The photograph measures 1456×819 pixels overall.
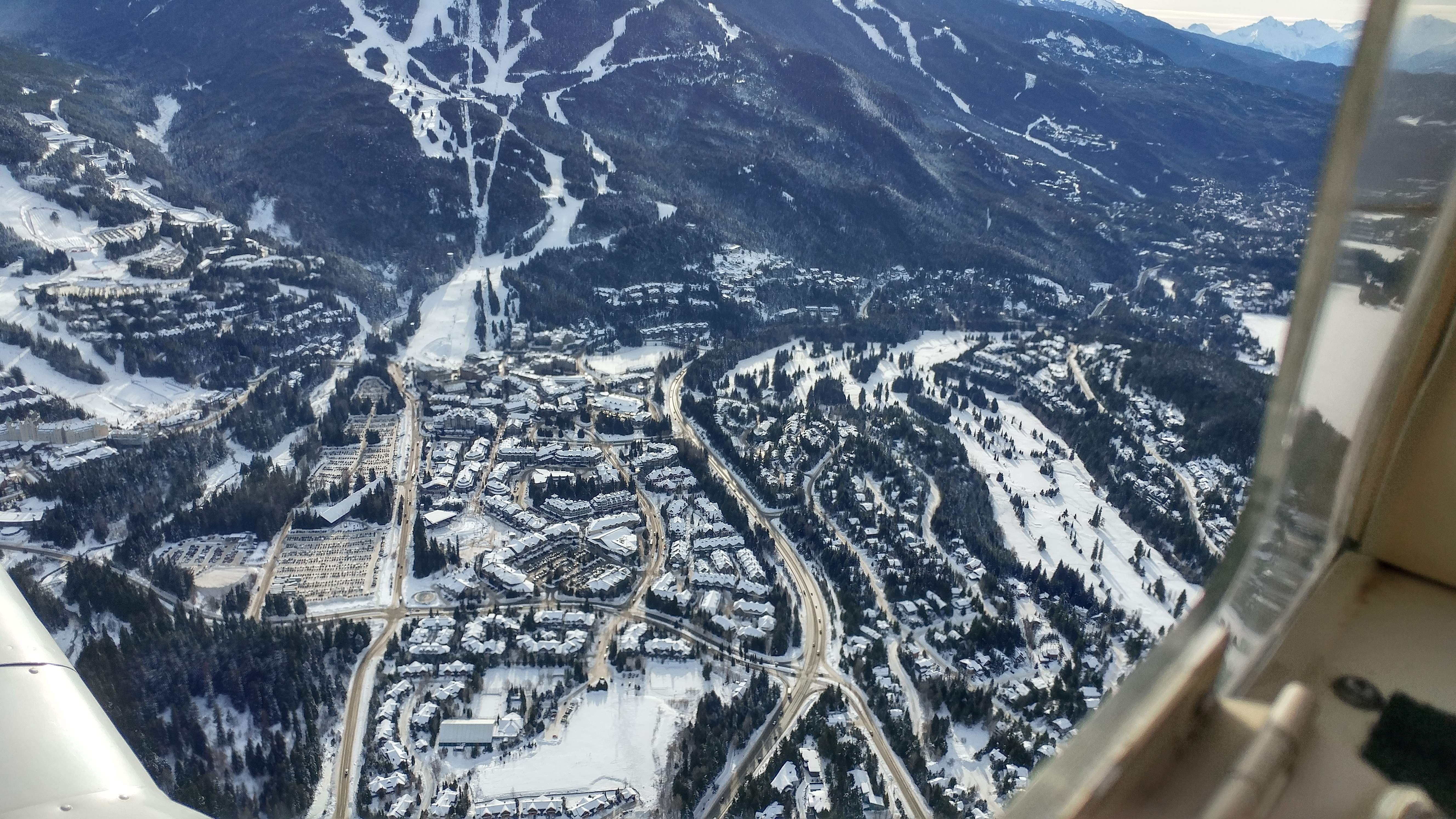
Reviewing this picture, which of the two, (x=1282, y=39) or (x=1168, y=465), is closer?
(x=1168, y=465)

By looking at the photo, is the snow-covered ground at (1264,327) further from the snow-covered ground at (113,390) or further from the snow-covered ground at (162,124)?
the snow-covered ground at (162,124)

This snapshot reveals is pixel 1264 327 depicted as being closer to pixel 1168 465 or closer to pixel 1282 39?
pixel 1168 465

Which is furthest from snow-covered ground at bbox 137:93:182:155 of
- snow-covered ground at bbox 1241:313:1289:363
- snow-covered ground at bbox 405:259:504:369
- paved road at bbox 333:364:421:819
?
snow-covered ground at bbox 1241:313:1289:363

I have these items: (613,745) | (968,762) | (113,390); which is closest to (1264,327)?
(968,762)

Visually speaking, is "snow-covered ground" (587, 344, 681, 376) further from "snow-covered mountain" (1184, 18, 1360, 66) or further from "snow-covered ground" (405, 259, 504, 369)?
"snow-covered mountain" (1184, 18, 1360, 66)

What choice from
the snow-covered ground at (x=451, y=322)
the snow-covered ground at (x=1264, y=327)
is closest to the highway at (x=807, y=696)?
the snow-covered ground at (x=451, y=322)
